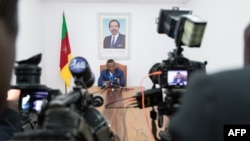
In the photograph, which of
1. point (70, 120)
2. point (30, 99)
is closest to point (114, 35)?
point (30, 99)

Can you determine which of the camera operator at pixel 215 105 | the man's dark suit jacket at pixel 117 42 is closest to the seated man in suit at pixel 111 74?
the man's dark suit jacket at pixel 117 42

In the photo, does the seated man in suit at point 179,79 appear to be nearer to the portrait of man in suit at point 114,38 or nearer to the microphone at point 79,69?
the microphone at point 79,69

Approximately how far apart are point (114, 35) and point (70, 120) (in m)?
5.63

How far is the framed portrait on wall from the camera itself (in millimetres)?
6168

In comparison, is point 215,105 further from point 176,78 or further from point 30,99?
point 30,99

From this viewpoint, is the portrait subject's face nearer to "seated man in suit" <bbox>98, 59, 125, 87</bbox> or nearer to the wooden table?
"seated man in suit" <bbox>98, 59, 125, 87</bbox>

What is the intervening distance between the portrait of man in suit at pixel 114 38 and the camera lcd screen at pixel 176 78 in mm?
4991

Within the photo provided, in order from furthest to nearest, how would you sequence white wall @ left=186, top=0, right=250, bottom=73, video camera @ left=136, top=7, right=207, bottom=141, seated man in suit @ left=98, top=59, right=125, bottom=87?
seated man in suit @ left=98, top=59, right=125, bottom=87 < white wall @ left=186, top=0, right=250, bottom=73 < video camera @ left=136, top=7, right=207, bottom=141

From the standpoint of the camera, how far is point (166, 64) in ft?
4.16

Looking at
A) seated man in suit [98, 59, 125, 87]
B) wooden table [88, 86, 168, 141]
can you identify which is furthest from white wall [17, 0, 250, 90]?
wooden table [88, 86, 168, 141]

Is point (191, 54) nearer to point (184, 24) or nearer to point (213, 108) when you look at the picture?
point (184, 24)

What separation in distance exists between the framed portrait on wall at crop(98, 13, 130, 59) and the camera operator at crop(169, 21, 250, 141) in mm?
5813

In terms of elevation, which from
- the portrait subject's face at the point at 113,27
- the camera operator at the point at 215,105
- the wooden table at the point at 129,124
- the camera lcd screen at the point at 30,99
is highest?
the portrait subject's face at the point at 113,27

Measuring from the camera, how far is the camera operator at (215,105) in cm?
40
